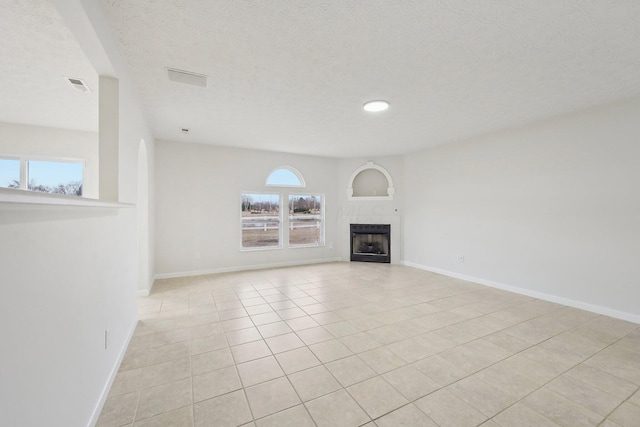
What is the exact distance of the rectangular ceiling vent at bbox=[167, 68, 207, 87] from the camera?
2562mm

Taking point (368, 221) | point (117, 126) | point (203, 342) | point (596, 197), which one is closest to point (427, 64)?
point (117, 126)

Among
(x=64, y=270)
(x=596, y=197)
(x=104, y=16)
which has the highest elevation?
(x=104, y=16)

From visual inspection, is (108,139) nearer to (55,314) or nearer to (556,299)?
(55,314)

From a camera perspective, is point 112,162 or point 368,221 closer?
point 112,162

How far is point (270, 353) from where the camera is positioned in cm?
243

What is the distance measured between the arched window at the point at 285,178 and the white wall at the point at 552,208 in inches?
116

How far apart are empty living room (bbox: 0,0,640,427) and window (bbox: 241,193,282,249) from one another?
226 mm

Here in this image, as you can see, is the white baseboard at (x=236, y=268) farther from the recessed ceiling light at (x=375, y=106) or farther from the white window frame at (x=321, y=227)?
the recessed ceiling light at (x=375, y=106)

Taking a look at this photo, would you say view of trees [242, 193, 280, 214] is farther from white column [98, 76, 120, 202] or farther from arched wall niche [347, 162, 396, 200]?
white column [98, 76, 120, 202]

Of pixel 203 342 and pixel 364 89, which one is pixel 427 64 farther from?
pixel 203 342

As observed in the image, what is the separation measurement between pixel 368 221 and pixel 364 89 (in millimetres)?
3969

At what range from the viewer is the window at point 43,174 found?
3990 mm

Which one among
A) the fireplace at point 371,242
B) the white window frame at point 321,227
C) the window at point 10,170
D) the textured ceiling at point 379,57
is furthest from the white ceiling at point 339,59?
the fireplace at point 371,242

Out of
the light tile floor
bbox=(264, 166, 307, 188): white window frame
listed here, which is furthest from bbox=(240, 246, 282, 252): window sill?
the light tile floor
